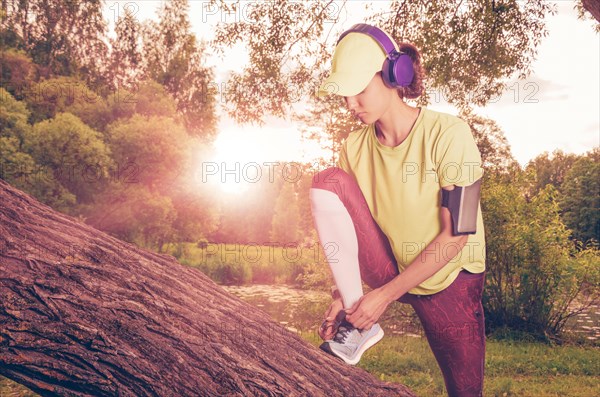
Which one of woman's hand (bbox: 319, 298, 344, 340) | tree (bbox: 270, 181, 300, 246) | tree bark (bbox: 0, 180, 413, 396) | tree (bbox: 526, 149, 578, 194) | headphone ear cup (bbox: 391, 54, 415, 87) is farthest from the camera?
tree (bbox: 270, 181, 300, 246)

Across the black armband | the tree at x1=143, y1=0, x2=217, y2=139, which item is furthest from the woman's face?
the tree at x1=143, y1=0, x2=217, y2=139

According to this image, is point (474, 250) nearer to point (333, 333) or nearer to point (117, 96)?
point (333, 333)

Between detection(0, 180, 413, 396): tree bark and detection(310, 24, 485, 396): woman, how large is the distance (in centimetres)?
53

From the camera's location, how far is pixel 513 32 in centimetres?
859

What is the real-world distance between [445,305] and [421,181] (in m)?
0.62

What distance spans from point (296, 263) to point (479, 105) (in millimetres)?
10049

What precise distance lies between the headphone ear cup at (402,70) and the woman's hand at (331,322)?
113 centimetres

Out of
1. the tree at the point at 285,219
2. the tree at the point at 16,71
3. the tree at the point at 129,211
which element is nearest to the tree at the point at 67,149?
the tree at the point at 129,211

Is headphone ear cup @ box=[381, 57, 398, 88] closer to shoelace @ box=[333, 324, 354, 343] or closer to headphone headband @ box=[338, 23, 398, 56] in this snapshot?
headphone headband @ box=[338, 23, 398, 56]

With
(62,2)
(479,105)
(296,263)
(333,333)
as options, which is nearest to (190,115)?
(62,2)

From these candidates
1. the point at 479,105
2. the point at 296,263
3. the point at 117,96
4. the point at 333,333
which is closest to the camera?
the point at 333,333

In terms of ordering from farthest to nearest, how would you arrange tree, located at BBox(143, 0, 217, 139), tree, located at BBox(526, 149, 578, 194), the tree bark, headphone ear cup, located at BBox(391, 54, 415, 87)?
1. tree, located at BBox(143, 0, 217, 139)
2. tree, located at BBox(526, 149, 578, 194)
3. headphone ear cup, located at BBox(391, 54, 415, 87)
4. the tree bark

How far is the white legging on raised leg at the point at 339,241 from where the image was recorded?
2707 millimetres

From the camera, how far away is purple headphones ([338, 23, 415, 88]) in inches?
Answer: 102
